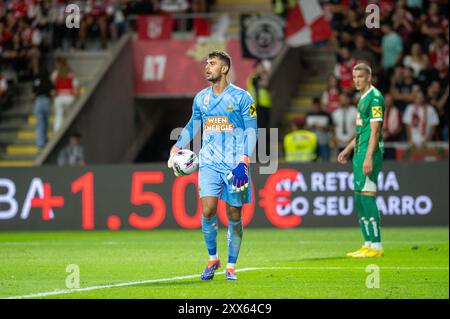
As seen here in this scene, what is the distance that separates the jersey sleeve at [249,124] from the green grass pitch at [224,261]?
52.1 inches

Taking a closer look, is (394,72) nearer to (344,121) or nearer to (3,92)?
(344,121)

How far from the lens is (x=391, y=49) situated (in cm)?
2423

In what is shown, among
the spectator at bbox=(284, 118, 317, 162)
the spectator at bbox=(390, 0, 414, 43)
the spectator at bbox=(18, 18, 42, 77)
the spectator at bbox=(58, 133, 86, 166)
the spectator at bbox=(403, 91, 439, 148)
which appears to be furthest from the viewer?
the spectator at bbox=(18, 18, 42, 77)

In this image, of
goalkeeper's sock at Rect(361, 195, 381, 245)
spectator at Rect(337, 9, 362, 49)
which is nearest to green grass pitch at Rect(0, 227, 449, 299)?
goalkeeper's sock at Rect(361, 195, 381, 245)

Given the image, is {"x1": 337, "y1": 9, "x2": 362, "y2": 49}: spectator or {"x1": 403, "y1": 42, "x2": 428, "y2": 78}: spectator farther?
{"x1": 337, "y1": 9, "x2": 362, "y2": 49}: spectator

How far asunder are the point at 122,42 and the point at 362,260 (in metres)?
14.7

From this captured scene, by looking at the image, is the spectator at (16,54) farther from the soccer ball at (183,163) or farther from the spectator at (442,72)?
the soccer ball at (183,163)

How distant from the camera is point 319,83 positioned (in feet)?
90.4

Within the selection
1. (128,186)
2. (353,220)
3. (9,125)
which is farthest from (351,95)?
(9,125)

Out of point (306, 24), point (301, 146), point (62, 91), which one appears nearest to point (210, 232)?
point (301, 146)

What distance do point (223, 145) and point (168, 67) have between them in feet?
54.6

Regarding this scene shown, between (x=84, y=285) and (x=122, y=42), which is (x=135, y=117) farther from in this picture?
(x=84, y=285)

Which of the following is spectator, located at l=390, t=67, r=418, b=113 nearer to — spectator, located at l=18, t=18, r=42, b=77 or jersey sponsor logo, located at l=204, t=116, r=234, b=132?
spectator, located at l=18, t=18, r=42, b=77

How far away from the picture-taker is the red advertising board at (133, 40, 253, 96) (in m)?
27.5
